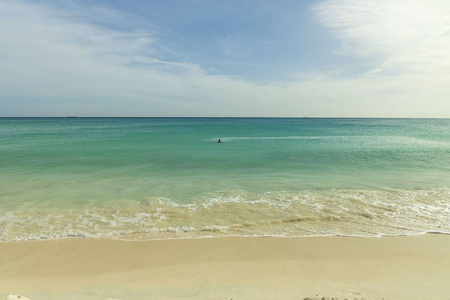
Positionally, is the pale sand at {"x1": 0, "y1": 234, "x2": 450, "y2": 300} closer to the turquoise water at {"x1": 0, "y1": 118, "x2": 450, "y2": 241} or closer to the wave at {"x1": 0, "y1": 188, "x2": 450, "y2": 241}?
the wave at {"x1": 0, "y1": 188, "x2": 450, "y2": 241}

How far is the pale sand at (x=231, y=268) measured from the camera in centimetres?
522

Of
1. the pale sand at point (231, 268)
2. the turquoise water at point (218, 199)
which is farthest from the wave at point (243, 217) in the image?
the pale sand at point (231, 268)

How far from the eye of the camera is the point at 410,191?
40.6ft

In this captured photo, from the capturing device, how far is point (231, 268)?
6.21 meters

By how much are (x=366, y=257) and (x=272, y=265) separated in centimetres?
266

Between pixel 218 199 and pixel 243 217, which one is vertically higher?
pixel 218 199

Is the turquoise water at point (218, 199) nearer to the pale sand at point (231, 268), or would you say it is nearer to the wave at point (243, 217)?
the wave at point (243, 217)

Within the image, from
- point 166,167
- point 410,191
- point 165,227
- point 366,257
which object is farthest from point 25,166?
point 410,191

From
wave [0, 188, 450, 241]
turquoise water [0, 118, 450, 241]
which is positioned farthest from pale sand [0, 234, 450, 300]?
turquoise water [0, 118, 450, 241]

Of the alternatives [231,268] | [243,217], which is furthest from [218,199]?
[231,268]

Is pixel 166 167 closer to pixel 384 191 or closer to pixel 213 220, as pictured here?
pixel 213 220

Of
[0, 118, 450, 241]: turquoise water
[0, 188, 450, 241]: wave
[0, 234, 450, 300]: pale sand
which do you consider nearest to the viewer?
[0, 234, 450, 300]: pale sand

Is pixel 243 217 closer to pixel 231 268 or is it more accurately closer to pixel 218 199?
pixel 218 199

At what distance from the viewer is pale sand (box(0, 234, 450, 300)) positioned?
5.22 metres
